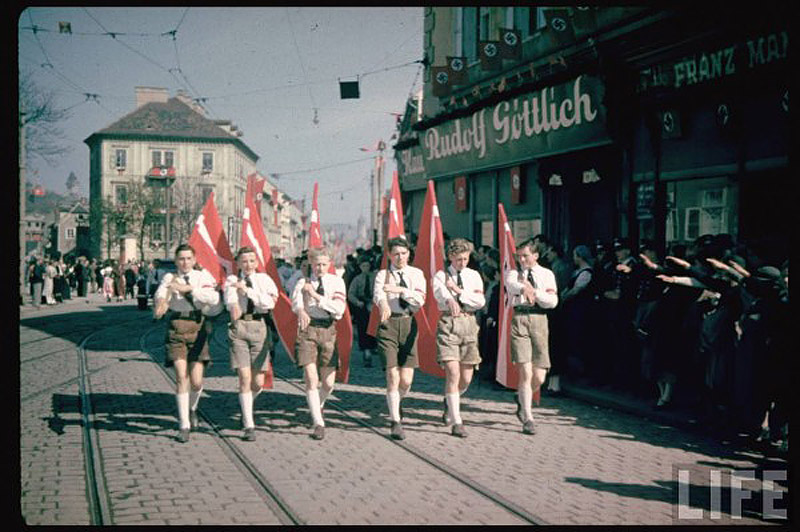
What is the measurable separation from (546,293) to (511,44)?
9.46m

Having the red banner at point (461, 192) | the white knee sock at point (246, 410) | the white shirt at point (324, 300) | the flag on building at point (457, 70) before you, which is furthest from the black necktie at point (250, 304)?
the red banner at point (461, 192)

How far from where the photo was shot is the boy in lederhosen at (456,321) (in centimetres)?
812

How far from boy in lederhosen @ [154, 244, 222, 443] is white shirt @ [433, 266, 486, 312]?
91.4 inches

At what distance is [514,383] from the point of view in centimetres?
905

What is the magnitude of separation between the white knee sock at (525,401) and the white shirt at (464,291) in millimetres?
1014

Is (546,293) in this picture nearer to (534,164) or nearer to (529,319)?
(529,319)

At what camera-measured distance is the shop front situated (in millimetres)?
14086

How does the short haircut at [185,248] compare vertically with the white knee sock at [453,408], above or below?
above

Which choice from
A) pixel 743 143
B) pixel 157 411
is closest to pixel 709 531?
pixel 157 411

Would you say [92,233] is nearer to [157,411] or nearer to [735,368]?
[157,411]

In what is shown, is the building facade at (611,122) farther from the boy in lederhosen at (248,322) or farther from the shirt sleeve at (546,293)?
the boy in lederhosen at (248,322)

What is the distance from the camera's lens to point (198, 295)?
8.04 m

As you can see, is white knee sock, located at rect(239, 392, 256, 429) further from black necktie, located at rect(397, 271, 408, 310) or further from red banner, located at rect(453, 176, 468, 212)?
red banner, located at rect(453, 176, 468, 212)

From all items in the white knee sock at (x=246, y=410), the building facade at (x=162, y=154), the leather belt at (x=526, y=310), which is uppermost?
the building facade at (x=162, y=154)
